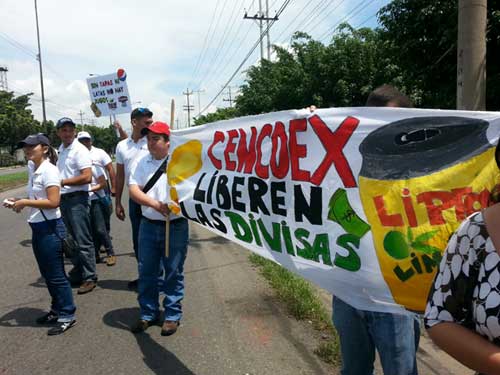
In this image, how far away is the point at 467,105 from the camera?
3.64 metres

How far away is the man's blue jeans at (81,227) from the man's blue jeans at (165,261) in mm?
1323

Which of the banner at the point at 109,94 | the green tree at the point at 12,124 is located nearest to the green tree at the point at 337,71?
the banner at the point at 109,94

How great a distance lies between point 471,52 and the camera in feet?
11.6

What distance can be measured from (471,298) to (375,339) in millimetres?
901

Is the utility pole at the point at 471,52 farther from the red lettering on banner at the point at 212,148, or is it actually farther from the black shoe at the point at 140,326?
the black shoe at the point at 140,326

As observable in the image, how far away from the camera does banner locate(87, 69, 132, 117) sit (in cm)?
757

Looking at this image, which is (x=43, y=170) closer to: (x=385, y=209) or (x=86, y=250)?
(x=86, y=250)

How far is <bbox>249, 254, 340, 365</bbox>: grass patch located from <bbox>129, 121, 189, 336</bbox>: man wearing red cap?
1134mm

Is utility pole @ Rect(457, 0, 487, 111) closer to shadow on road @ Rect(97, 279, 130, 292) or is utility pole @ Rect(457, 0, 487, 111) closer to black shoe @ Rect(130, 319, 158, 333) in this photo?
black shoe @ Rect(130, 319, 158, 333)

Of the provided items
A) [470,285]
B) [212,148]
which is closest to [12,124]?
[212,148]

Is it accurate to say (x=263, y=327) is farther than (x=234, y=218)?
Yes

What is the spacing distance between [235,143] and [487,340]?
2.03 metres

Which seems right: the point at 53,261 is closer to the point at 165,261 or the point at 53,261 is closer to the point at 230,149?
the point at 165,261

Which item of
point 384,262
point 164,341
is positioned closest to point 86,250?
point 164,341
